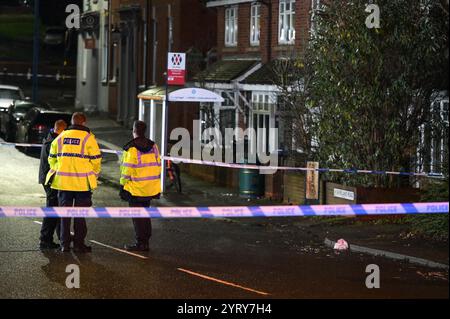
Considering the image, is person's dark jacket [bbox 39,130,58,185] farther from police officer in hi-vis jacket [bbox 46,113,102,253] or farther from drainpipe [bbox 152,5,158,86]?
drainpipe [bbox 152,5,158,86]

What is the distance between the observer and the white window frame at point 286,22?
1085 inches

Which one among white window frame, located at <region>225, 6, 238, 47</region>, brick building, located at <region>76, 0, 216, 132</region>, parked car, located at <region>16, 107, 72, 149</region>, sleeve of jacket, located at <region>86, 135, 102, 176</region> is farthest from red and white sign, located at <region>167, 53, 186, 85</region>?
white window frame, located at <region>225, 6, 238, 47</region>

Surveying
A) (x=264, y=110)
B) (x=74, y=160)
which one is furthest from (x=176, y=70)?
(x=74, y=160)

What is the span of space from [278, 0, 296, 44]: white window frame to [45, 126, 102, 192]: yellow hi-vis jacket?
1394 cm

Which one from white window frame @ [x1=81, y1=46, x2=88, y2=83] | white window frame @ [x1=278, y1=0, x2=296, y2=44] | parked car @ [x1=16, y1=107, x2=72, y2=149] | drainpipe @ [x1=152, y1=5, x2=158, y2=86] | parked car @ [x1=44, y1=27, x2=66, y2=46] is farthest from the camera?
parked car @ [x1=44, y1=27, x2=66, y2=46]

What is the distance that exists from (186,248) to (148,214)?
3.07 metres

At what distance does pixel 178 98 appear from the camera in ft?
74.2

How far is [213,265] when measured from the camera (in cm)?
1312

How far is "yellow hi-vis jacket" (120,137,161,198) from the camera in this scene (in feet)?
46.6

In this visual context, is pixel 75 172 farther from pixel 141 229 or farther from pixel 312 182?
pixel 312 182

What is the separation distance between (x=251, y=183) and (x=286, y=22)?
302 inches
